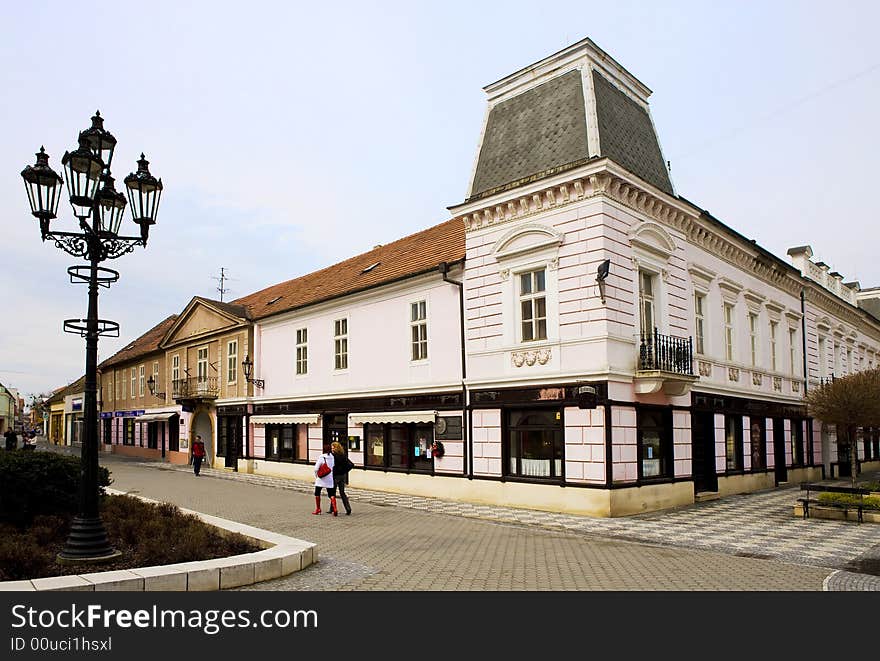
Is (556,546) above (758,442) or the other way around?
the other way around

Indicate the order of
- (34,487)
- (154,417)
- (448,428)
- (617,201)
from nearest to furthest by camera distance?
(34,487)
(617,201)
(448,428)
(154,417)

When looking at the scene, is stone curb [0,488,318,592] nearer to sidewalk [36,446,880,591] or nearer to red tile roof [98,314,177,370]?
sidewalk [36,446,880,591]

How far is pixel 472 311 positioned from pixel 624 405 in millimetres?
4887

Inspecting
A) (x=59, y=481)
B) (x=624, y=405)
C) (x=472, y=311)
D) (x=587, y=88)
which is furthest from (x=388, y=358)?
(x=59, y=481)

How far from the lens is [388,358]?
2214cm

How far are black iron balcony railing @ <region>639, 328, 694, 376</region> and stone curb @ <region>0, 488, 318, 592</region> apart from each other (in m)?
9.82

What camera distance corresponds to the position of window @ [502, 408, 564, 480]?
1656cm

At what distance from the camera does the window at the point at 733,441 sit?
68.5 ft

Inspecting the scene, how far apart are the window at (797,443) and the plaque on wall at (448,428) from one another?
13.8 meters

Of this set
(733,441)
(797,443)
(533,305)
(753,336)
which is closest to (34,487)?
(533,305)

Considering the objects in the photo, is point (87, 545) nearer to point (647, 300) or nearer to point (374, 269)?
point (647, 300)

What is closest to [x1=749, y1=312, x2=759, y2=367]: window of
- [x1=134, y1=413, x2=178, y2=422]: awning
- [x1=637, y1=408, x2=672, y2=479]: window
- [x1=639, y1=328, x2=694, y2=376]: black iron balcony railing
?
[x1=639, y1=328, x2=694, y2=376]: black iron balcony railing

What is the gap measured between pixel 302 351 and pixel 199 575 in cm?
1923

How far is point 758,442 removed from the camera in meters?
22.9
